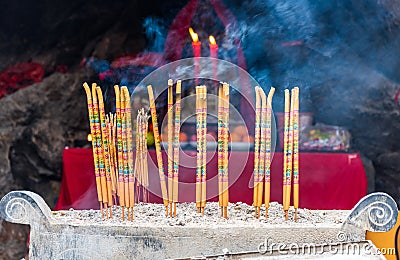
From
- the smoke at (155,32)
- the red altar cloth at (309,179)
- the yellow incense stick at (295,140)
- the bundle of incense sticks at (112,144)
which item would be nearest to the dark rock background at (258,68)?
the smoke at (155,32)

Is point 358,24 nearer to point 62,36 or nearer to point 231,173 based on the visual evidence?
point 231,173

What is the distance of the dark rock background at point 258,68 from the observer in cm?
486

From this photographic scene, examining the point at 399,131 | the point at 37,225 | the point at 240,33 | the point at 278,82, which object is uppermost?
the point at 240,33

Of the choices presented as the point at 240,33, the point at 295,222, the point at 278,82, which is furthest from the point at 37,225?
the point at 240,33

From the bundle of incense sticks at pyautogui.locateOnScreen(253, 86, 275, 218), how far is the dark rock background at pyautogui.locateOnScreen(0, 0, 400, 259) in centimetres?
230

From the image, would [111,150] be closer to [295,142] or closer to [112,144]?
[112,144]

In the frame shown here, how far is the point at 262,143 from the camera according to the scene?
2361 mm

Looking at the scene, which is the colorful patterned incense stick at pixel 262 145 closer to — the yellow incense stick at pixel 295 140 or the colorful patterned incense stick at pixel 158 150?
the yellow incense stick at pixel 295 140

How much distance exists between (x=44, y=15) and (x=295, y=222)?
4148 millimetres

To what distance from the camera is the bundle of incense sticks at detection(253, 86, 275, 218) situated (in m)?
2.33

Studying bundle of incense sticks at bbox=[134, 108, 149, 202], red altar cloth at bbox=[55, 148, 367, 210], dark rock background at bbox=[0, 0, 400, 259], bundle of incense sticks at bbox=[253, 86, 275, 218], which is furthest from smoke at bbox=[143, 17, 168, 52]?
bundle of incense sticks at bbox=[253, 86, 275, 218]

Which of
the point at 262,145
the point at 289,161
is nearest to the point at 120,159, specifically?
the point at 262,145

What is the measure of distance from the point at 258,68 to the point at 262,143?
2958 mm

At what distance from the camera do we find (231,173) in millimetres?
3816
